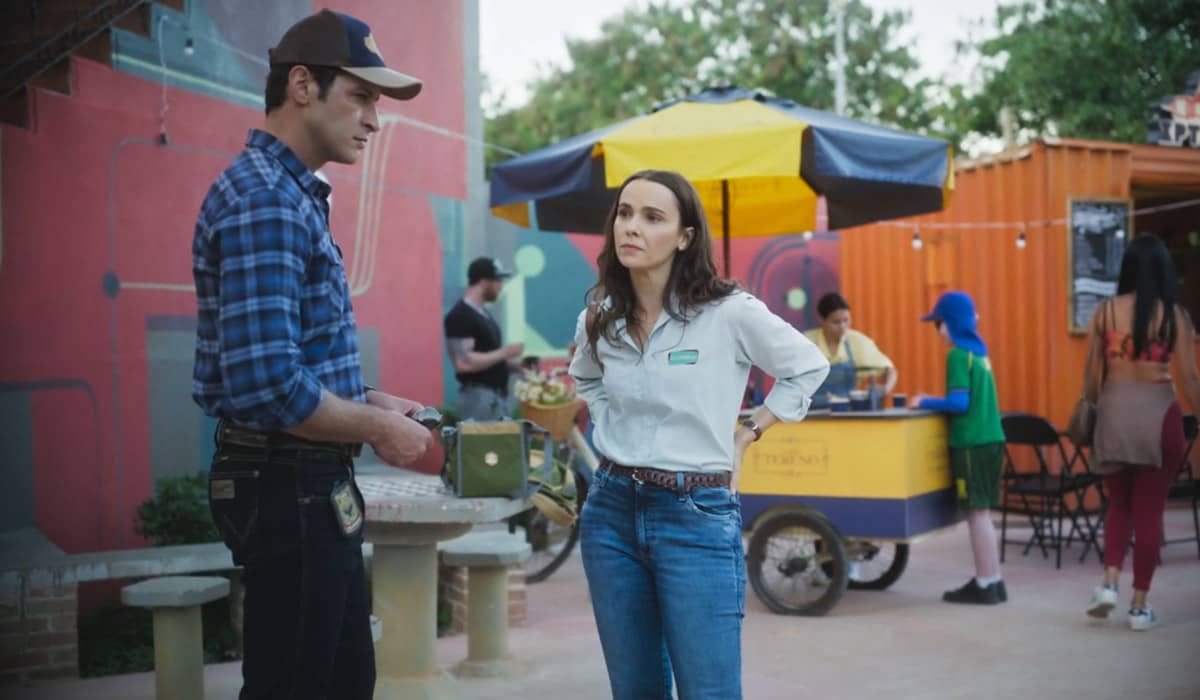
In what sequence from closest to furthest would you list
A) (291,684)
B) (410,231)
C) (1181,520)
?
(291,684)
(410,231)
(1181,520)

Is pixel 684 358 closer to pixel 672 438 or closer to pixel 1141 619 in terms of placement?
pixel 672 438

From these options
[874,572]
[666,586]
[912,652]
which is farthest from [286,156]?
[874,572]

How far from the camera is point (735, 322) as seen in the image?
2949 millimetres

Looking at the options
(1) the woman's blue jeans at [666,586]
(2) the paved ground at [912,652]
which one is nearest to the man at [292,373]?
(1) the woman's blue jeans at [666,586]

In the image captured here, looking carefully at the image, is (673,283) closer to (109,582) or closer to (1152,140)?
(109,582)

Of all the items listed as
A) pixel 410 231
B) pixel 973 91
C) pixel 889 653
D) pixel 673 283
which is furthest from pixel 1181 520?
pixel 973 91

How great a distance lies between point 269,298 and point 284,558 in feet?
1.74

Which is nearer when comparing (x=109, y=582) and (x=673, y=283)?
(x=673, y=283)

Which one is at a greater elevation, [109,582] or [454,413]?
[454,413]

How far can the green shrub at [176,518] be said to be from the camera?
232 inches

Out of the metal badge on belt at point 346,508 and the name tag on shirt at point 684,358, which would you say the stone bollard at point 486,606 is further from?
the metal badge on belt at point 346,508

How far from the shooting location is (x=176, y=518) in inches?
233

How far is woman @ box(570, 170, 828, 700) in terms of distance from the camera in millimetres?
2795

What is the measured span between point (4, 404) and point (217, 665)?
1569mm
